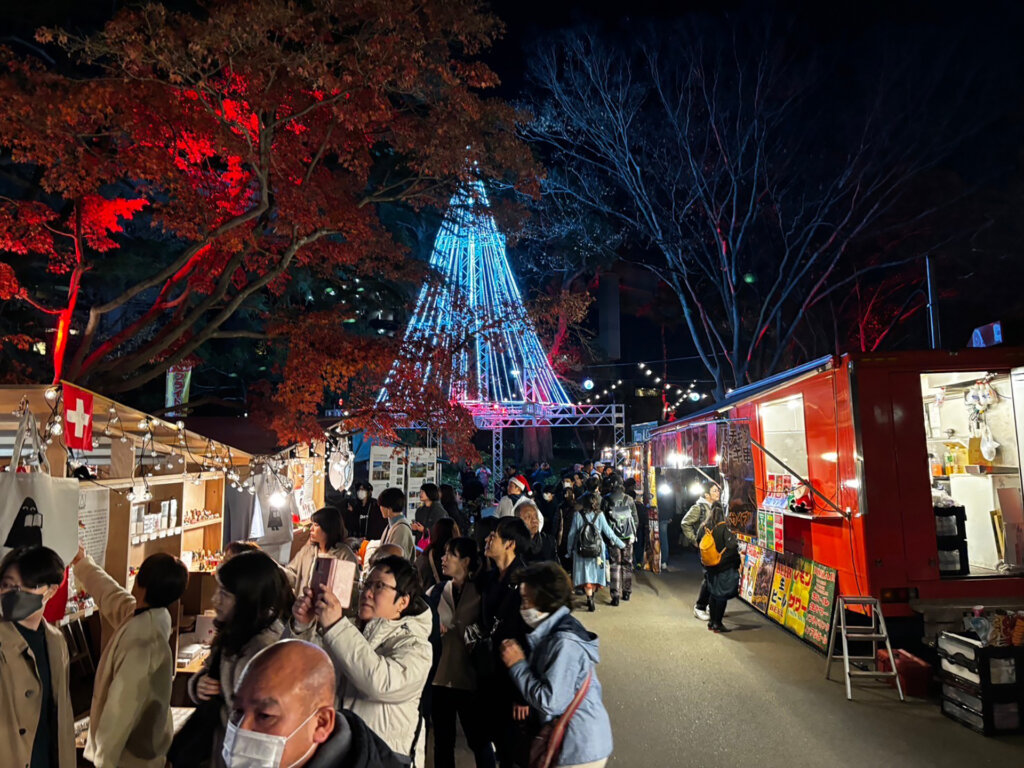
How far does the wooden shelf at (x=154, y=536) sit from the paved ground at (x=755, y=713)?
14.0 ft

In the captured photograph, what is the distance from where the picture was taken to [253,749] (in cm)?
165

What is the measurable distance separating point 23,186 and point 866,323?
2497 centimetres

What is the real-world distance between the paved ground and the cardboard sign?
3.27 m

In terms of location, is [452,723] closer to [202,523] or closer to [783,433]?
[202,523]

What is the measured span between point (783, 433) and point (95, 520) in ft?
31.5

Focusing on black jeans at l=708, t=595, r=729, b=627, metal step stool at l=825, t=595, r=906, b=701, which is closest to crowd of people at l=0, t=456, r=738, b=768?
metal step stool at l=825, t=595, r=906, b=701

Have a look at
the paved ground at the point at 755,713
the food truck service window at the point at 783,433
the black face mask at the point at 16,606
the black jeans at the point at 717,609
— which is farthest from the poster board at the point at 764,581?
the black face mask at the point at 16,606

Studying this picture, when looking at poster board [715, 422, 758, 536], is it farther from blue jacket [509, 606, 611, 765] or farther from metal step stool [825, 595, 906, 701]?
blue jacket [509, 606, 611, 765]

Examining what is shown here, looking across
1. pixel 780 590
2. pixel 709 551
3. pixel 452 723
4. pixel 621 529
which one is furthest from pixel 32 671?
pixel 621 529

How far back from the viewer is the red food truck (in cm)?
662

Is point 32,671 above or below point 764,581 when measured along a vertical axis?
above

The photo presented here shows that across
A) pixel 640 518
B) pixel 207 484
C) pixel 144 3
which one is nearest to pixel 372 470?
pixel 207 484

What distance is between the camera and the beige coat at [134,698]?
3084 mm

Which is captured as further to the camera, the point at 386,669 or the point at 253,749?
the point at 386,669
